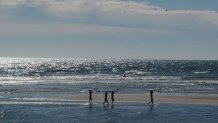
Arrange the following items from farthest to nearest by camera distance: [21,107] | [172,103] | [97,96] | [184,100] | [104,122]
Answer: [97,96] < [184,100] < [172,103] < [21,107] < [104,122]

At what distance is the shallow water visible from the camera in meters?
30.1

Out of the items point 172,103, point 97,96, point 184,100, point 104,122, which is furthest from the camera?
point 97,96

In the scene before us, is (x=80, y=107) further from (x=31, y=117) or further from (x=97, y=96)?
(x=97, y=96)

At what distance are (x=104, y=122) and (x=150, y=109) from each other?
734cm

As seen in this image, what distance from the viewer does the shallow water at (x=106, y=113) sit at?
3006 centimetres

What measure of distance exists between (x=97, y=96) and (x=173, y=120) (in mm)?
17507

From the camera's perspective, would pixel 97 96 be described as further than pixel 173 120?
Yes

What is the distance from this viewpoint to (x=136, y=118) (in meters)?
30.8

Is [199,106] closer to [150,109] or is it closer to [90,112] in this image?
[150,109]

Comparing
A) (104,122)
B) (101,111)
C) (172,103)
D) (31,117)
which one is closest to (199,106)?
(172,103)

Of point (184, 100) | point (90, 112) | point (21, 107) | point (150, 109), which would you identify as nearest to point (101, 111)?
point (90, 112)

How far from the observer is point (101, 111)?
34594 mm

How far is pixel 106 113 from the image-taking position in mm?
33438

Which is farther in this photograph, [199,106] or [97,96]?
[97,96]
